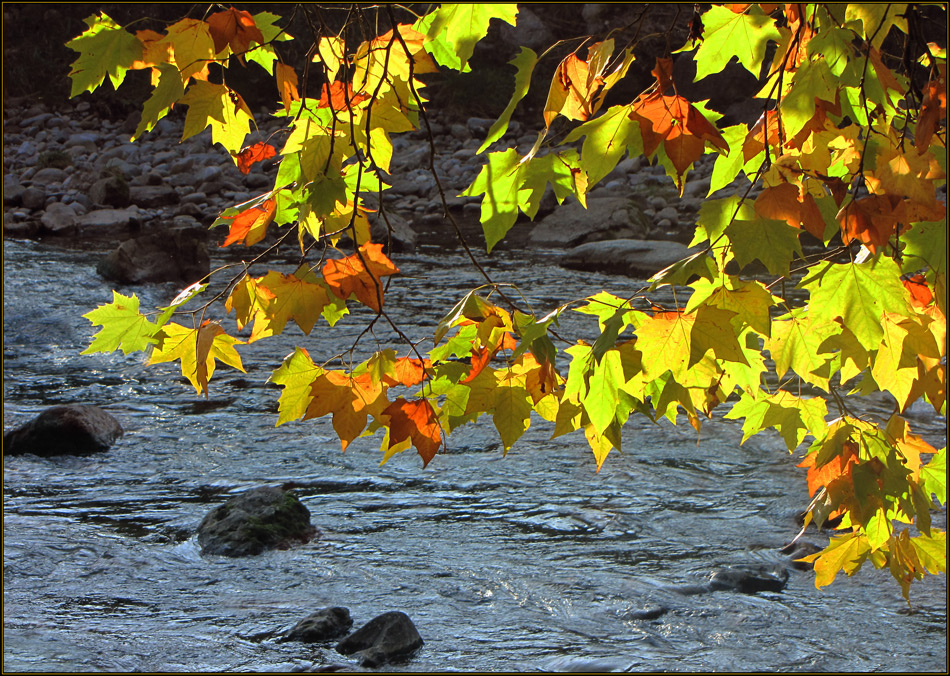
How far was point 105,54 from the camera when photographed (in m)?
1.32

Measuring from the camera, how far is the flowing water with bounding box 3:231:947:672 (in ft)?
8.78

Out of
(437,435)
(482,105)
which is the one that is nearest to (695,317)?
(437,435)

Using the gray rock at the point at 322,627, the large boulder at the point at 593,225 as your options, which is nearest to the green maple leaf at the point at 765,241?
the gray rock at the point at 322,627

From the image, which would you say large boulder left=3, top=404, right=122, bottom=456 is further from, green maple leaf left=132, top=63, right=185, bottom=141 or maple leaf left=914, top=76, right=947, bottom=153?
maple leaf left=914, top=76, right=947, bottom=153

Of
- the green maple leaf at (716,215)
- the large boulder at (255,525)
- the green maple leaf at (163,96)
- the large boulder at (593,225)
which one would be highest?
the large boulder at (593,225)

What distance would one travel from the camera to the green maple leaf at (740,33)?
1306 mm

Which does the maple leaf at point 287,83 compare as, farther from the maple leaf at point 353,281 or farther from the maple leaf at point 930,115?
the maple leaf at point 930,115

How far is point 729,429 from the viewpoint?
15.1 feet

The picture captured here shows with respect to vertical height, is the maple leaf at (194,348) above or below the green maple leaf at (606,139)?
below

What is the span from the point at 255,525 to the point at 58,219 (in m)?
7.30

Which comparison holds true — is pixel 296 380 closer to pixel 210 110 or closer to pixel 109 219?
pixel 210 110

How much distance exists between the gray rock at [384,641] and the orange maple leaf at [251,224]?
5.19 ft

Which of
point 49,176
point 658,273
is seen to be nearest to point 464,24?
point 658,273

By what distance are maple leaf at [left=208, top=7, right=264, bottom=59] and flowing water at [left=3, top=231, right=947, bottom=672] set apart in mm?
1853
